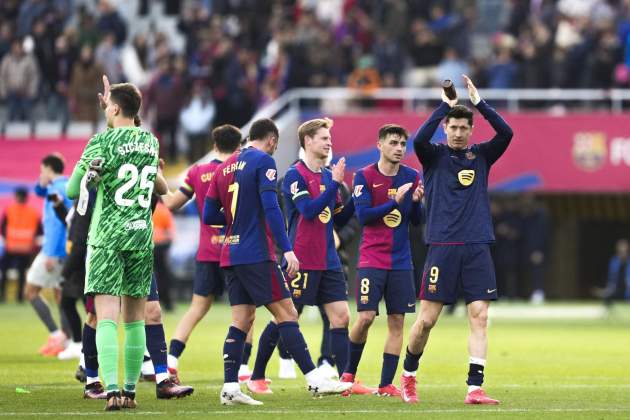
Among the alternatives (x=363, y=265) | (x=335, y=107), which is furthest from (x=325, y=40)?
(x=363, y=265)

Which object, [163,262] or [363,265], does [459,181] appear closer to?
[363,265]

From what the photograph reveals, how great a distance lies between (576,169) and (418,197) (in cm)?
1833

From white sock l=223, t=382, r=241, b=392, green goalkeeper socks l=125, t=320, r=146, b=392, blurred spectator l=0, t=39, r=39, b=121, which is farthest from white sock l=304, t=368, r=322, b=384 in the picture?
blurred spectator l=0, t=39, r=39, b=121

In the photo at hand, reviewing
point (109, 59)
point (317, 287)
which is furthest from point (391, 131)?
point (109, 59)

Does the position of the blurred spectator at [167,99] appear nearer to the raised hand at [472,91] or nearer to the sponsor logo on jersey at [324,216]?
the sponsor logo on jersey at [324,216]

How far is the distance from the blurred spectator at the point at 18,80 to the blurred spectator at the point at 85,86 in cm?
93

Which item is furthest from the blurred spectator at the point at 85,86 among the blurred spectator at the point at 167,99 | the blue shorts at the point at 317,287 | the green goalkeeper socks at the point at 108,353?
the green goalkeeper socks at the point at 108,353

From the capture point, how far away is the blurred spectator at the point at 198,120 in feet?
102

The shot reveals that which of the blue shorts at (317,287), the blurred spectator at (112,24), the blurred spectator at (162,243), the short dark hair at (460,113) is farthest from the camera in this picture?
the blurred spectator at (112,24)

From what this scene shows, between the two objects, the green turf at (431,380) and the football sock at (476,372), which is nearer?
the green turf at (431,380)

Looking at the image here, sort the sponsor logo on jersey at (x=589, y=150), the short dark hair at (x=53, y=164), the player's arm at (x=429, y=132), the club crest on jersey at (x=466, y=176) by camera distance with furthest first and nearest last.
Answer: the sponsor logo on jersey at (x=589, y=150) → the short dark hair at (x=53, y=164) → the club crest on jersey at (x=466, y=176) → the player's arm at (x=429, y=132)

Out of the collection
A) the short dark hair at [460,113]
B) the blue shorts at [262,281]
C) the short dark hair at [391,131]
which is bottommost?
the blue shorts at [262,281]

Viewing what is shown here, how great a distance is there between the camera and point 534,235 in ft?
100

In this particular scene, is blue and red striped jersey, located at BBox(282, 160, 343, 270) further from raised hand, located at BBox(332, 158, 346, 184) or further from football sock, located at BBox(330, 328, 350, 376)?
raised hand, located at BBox(332, 158, 346, 184)
